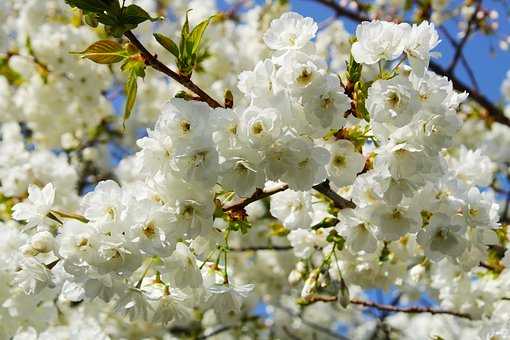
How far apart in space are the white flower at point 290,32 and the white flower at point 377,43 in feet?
0.47

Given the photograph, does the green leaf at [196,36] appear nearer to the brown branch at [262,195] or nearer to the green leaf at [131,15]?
the green leaf at [131,15]

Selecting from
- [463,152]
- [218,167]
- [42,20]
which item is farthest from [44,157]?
[218,167]

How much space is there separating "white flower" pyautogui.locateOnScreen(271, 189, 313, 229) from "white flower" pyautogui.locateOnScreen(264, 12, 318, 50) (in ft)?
2.43

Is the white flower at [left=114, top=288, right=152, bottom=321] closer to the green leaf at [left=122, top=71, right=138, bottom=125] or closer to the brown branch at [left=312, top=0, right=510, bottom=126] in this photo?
the green leaf at [left=122, top=71, right=138, bottom=125]

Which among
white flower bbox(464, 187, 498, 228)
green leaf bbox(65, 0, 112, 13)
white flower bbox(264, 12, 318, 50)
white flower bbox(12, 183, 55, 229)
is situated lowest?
white flower bbox(12, 183, 55, 229)

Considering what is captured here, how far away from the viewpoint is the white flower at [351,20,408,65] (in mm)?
1827

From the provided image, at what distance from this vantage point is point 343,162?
1954mm

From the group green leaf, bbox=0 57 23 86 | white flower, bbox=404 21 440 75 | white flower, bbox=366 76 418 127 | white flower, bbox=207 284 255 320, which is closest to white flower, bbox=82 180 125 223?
white flower, bbox=207 284 255 320

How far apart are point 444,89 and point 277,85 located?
47 cm

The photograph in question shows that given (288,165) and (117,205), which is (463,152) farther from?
(117,205)

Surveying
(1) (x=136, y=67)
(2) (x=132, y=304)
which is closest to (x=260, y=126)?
(1) (x=136, y=67)

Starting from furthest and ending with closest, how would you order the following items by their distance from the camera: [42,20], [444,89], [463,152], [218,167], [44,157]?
1. [42,20]
2. [44,157]
3. [463,152]
4. [444,89]
5. [218,167]

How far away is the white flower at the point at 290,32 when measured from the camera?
1893mm

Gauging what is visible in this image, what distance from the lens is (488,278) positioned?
331 cm
